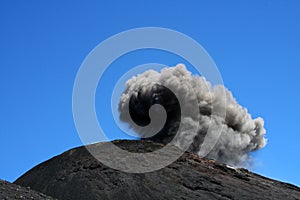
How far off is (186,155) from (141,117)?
13809 millimetres

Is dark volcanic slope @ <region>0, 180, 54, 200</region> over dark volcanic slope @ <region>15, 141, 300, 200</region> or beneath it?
beneath

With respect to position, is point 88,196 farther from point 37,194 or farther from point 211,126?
point 211,126

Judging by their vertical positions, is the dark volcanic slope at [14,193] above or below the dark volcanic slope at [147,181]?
below

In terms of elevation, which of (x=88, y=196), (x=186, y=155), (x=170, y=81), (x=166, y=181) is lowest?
Result: (x=88, y=196)

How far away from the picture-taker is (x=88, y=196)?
2756 centimetres

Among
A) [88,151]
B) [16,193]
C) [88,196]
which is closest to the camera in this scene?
[16,193]

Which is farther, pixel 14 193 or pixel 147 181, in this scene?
pixel 147 181

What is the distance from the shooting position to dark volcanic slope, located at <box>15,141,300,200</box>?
2811 centimetres

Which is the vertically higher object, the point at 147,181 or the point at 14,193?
the point at 147,181

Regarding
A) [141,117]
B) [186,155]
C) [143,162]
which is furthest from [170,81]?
[143,162]

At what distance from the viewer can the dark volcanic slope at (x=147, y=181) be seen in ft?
92.2

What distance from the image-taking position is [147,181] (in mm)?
29078

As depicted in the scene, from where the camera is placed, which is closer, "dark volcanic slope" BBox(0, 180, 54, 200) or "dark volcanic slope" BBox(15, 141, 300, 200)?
"dark volcanic slope" BBox(0, 180, 54, 200)

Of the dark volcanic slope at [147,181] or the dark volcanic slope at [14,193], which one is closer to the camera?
the dark volcanic slope at [14,193]
